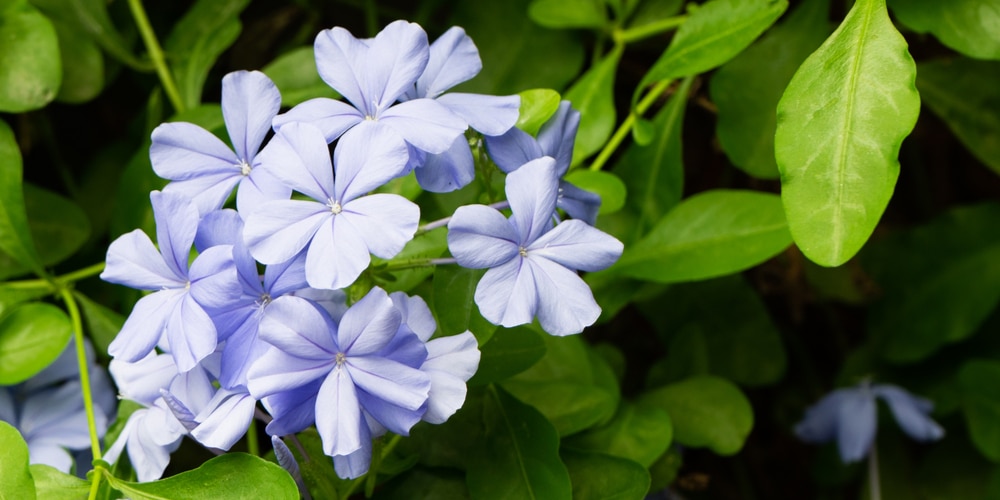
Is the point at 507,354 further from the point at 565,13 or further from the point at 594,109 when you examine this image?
the point at 565,13

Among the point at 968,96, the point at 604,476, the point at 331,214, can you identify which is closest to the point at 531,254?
the point at 331,214

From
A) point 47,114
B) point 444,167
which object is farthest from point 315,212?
point 47,114

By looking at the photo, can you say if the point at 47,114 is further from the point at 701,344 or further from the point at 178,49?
the point at 701,344

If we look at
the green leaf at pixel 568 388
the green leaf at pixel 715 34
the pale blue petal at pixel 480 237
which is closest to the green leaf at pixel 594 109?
the green leaf at pixel 715 34

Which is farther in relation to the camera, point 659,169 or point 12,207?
point 659,169

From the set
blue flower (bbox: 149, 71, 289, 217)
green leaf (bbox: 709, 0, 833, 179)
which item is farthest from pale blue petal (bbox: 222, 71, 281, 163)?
green leaf (bbox: 709, 0, 833, 179)

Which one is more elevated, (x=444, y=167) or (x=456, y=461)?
(x=444, y=167)
